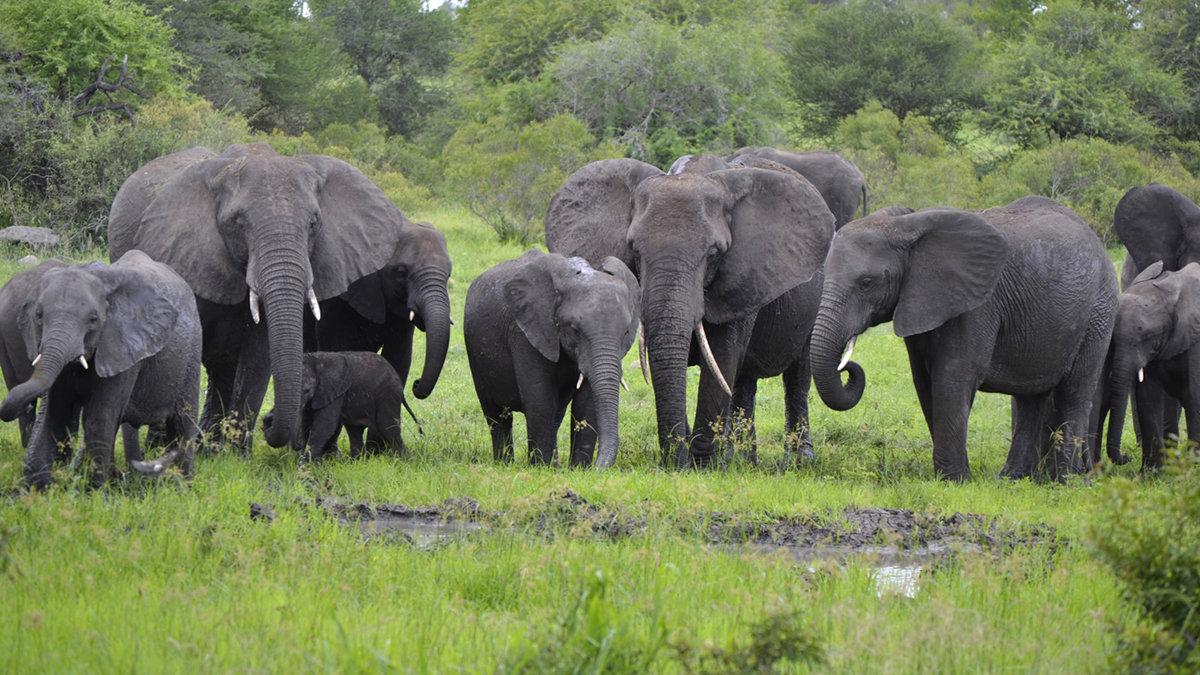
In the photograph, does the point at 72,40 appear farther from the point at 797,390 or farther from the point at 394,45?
the point at 394,45

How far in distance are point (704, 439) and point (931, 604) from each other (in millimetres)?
4253

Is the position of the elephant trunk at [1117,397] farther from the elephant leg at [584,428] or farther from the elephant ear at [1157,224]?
the elephant leg at [584,428]

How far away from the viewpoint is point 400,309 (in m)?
10.3

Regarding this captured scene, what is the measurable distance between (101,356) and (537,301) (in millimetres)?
2827

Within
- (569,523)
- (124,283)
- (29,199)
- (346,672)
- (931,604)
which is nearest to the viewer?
(346,672)

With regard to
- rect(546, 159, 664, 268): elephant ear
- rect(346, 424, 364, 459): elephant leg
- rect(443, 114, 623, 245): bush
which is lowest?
rect(346, 424, 364, 459): elephant leg

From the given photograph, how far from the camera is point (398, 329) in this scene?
1070cm

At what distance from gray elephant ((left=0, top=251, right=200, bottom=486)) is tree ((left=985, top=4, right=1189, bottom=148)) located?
2594cm

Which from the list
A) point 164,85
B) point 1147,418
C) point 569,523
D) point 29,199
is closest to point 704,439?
point 569,523

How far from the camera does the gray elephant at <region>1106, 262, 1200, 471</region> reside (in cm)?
965

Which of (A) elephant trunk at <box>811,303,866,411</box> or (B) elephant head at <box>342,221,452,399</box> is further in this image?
(B) elephant head at <box>342,221,452,399</box>

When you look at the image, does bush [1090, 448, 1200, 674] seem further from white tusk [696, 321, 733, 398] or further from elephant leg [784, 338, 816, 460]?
elephant leg [784, 338, 816, 460]

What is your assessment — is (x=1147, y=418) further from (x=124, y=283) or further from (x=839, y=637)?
(x=124, y=283)

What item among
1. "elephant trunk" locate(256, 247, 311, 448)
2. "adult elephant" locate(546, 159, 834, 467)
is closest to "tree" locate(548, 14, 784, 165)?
"adult elephant" locate(546, 159, 834, 467)
